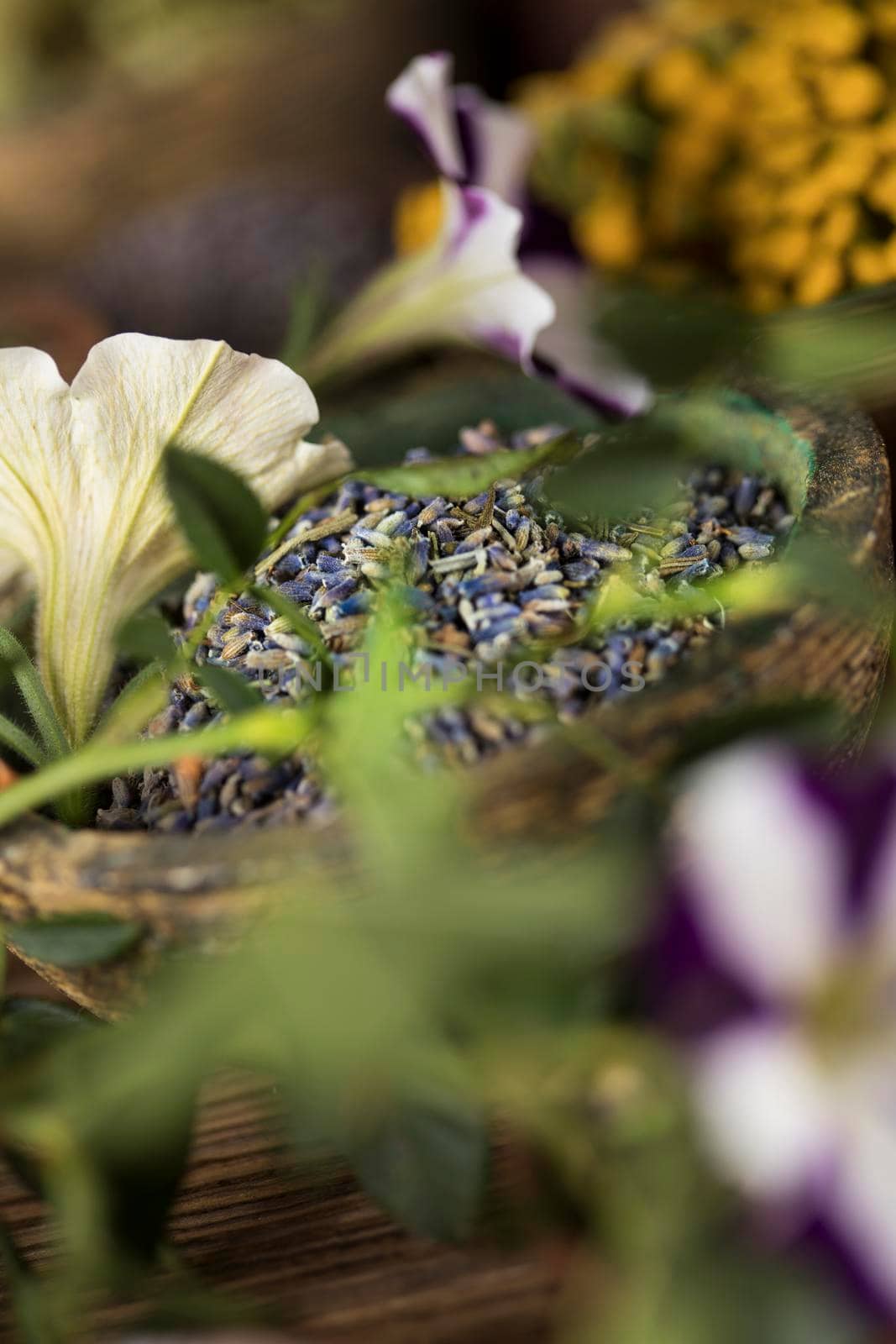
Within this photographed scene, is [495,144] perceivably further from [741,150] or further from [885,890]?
[885,890]

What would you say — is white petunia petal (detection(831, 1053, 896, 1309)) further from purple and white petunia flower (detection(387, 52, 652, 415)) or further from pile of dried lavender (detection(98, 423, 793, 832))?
purple and white petunia flower (detection(387, 52, 652, 415))

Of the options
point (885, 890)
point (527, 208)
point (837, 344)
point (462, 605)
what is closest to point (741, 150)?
point (527, 208)

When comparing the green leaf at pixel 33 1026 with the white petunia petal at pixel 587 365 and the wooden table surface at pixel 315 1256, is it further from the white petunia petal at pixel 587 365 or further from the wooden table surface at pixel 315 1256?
the white petunia petal at pixel 587 365

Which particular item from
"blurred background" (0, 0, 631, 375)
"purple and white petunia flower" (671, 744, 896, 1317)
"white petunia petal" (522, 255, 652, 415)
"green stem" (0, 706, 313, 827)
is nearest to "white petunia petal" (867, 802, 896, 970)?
"purple and white petunia flower" (671, 744, 896, 1317)

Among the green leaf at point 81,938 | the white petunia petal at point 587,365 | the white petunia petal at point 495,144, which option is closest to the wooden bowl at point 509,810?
the green leaf at point 81,938

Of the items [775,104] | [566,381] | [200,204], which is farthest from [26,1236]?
[200,204]
